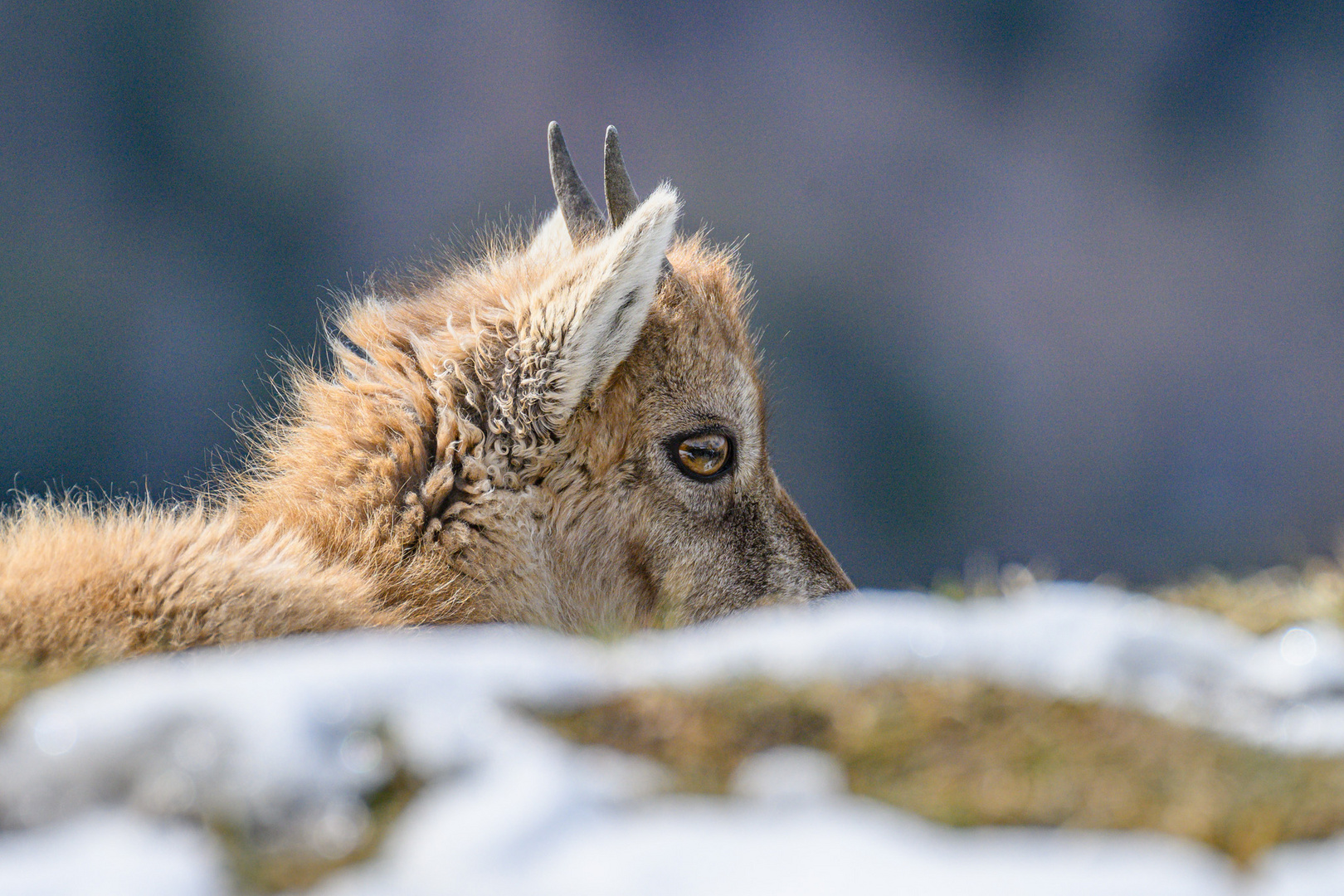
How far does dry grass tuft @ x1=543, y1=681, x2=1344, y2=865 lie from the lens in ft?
6.56

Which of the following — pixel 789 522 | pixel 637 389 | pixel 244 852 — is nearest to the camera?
pixel 244 852

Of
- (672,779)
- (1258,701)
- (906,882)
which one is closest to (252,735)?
(672,779)

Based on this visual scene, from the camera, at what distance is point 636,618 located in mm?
4980

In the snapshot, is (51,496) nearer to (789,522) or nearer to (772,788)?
(789,522)

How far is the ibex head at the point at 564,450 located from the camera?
4488 millimetres

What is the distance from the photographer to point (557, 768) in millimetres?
2086

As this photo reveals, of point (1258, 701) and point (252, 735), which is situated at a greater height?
point (1258, 701)

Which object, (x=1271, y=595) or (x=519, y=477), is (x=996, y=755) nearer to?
(x=1271, y=595)

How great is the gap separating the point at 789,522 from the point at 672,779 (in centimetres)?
335

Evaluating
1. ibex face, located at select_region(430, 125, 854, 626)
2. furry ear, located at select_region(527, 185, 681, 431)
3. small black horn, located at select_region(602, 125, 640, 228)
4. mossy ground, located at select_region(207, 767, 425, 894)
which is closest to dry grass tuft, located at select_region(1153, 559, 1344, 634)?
ibex face, located at select_region(430, 125, 854, 626)

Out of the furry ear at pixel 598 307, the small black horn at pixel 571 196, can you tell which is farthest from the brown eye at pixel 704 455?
the small black horn at pixel 571 196

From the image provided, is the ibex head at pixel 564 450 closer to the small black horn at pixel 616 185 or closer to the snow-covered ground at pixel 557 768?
the small black horn at pixel 616 185

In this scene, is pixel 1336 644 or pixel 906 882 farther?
pixel 1336 644

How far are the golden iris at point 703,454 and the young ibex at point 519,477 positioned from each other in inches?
0.5
